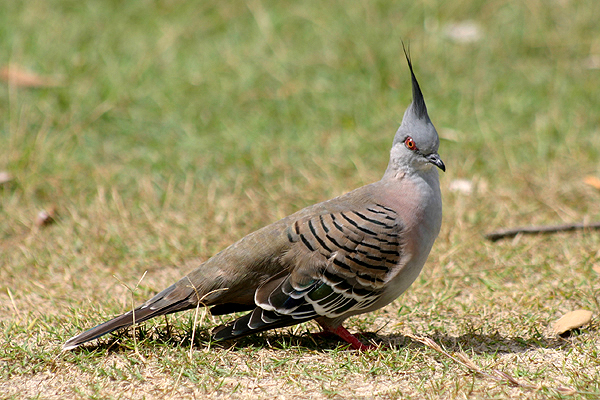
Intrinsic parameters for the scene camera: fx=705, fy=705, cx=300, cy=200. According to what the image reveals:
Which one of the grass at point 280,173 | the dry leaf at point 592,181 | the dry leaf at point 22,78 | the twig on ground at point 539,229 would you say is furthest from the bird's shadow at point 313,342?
the dry leaf at point 22,78

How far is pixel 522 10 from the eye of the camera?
23.2 feet

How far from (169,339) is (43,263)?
4.72 ft

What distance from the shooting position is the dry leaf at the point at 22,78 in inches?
237

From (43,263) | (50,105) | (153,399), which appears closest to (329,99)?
(50,105)

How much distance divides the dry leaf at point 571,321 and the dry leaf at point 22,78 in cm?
458

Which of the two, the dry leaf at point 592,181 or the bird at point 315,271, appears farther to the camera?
the dry leaf at point 592,181

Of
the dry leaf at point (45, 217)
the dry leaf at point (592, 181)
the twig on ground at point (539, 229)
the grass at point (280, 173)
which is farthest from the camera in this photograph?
the dry leaf at point (592, 181)

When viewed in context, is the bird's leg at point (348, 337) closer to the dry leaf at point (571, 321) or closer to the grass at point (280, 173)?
the grass at point (280, 173)

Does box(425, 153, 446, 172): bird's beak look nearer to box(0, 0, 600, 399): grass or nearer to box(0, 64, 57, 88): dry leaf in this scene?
box(0, 0, 600, 399): grass

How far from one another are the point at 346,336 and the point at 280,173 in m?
2.20

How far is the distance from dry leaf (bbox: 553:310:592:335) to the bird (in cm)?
76

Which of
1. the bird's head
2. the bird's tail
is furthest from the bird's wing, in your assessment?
the bird's head

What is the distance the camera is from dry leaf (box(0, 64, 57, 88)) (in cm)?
603

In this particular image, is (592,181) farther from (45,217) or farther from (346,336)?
(45,217)
